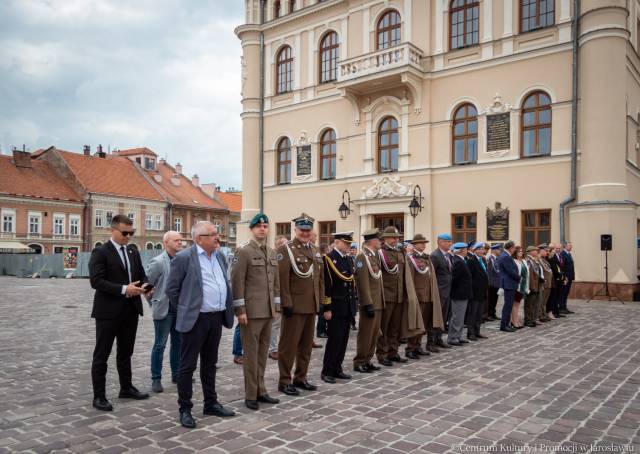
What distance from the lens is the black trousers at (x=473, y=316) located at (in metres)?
10.0

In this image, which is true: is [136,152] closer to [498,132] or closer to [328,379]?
[498,132]

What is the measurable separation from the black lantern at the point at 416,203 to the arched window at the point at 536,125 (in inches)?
157

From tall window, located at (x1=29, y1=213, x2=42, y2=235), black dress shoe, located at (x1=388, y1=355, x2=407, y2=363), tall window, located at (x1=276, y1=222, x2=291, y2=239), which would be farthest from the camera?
tall window, located at (x1=29, y1=213, x2=42, y2=235)

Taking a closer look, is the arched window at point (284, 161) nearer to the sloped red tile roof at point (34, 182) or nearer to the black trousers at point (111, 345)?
the black trousers at point (111, 345)

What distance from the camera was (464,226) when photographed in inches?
805

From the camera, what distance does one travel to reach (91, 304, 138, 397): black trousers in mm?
5605

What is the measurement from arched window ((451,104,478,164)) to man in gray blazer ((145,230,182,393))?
15.7 m

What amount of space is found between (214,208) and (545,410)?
174 feet

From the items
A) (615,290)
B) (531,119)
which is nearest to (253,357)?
(615,290)

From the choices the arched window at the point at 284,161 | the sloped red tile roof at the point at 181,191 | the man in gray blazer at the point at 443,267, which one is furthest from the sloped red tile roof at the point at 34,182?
the man in gray blazer at the point at 443,267

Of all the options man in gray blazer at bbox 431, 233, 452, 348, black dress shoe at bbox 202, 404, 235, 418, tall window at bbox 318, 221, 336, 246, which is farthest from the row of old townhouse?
black dress shoe at bbox 202, 404, 235, 418

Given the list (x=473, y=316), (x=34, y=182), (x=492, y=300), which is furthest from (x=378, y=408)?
(x=34, y=182)

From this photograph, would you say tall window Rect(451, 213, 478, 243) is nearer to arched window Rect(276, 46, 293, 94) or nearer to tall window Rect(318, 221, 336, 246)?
tall window Rect(318, 221, 336, 246)

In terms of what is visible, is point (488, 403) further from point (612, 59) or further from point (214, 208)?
point (214, 208)
